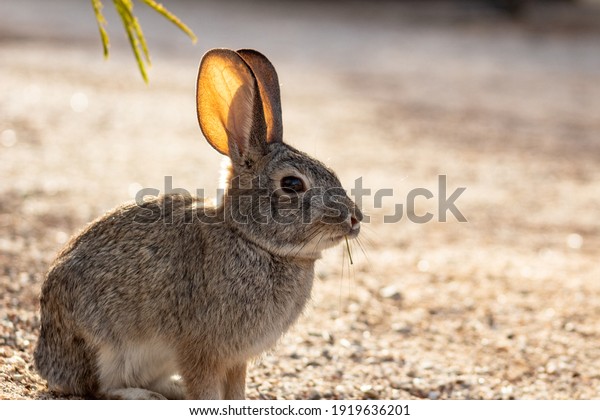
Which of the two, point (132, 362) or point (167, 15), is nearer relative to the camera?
point (132, 362)

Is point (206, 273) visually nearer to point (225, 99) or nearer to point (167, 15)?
point (225, 99)

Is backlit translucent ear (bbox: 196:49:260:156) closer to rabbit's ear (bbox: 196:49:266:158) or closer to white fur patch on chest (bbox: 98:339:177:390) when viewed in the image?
rabbit's ear (bbox: 196:49:266:158)

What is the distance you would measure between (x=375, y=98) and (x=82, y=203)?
8.59 m

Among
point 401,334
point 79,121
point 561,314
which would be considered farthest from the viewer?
point 79,121

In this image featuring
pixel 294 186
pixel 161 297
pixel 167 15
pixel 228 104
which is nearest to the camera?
pixel 161 297

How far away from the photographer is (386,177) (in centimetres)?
1058

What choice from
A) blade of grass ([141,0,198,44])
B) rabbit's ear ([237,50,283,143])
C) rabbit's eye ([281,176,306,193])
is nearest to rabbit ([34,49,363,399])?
rabbit's eye ([281,176,306,193])

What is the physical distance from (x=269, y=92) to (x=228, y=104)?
0.29 m

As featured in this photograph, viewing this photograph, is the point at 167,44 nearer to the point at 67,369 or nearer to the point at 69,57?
the point at 69,57

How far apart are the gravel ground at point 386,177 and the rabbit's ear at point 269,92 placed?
94 cm

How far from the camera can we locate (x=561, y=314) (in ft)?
21.1

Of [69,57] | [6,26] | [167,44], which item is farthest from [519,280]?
[6,26]

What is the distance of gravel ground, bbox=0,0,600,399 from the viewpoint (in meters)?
5.27

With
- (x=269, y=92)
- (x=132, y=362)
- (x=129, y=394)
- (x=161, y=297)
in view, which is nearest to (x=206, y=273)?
(x=161, y=297)
